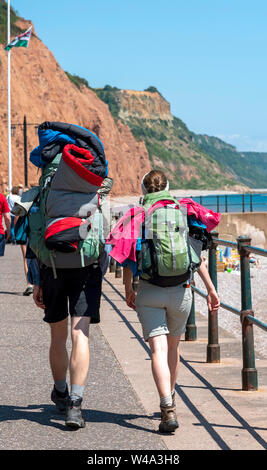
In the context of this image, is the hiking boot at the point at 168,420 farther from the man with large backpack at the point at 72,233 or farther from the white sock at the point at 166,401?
the man with large backpack at the point at 72,233

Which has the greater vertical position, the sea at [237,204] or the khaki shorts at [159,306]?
the sea at [237,204]

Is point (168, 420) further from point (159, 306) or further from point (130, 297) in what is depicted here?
point (130, 297)

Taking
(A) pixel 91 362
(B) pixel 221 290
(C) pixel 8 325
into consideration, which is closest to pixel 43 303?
(A) pixel 91 362

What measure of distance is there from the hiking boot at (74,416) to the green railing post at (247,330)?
159 cm

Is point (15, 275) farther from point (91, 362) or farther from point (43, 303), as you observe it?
point (43, 303)

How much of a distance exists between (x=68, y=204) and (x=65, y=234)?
19cm

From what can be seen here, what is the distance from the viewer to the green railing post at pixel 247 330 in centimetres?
608

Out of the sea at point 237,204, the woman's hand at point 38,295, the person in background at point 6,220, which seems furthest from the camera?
the sea at point 237,204

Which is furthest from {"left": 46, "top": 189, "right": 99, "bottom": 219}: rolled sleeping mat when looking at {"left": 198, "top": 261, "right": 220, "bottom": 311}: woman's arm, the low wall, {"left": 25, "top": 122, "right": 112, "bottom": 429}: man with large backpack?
the low wall

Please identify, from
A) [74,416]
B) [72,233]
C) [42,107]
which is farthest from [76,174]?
[42,107]

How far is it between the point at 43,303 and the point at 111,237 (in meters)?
0.64

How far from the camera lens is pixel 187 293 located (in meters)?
5.07

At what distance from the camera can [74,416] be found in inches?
193

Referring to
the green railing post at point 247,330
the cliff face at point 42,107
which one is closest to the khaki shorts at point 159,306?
the green railing post at point 247,330
